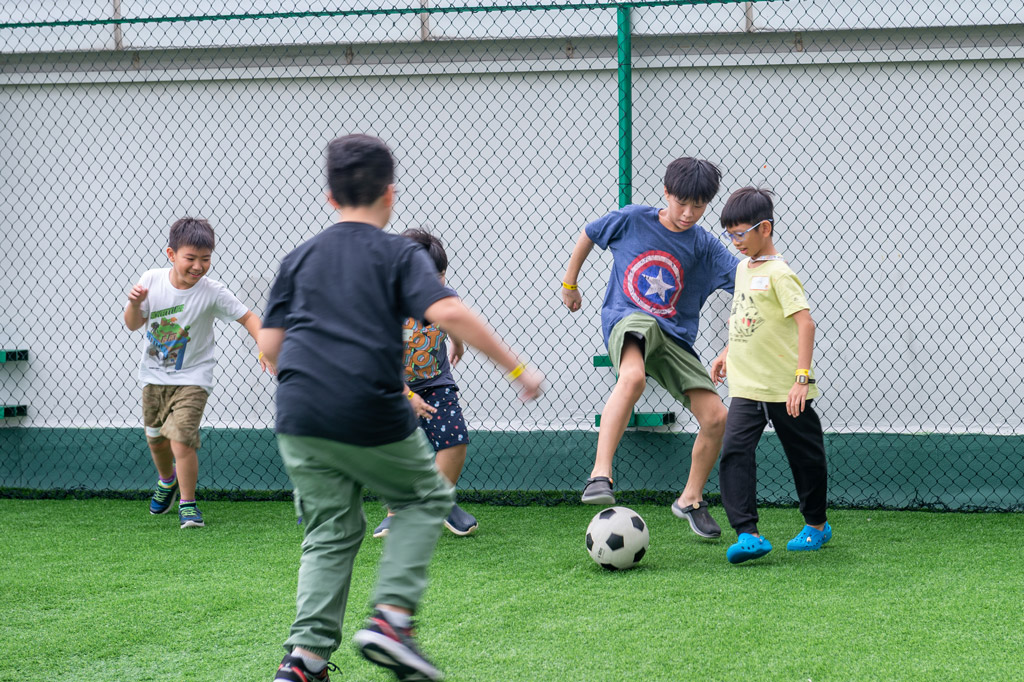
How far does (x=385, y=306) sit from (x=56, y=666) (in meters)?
1.55

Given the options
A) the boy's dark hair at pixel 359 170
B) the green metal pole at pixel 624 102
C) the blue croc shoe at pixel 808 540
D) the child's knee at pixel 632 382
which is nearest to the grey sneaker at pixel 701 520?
the blue croc shoe at pixel 808 540

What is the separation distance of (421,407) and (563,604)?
126cm

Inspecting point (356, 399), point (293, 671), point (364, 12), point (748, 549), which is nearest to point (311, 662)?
point (293, 671)

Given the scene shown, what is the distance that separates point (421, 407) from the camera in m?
4.66

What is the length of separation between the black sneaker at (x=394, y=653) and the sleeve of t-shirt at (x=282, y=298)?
82cm

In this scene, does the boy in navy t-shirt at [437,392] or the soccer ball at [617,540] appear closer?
the soccer ball at [617,540]

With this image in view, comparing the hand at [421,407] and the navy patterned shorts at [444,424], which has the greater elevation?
the hand at [421,407]

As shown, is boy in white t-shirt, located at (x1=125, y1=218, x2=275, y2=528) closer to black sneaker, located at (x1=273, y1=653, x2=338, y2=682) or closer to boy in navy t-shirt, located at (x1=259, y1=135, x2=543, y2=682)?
boy in navy t-shirt, located at (x1=259, y1=135, x2=543, y2=682)

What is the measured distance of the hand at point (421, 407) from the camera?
4.62m

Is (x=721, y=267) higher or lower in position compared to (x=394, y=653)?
higher

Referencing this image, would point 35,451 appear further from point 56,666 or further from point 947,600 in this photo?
point 947,600

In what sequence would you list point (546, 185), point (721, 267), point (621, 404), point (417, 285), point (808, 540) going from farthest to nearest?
point (546, 185) → point (721, 267) → point (808, 540) → point (621, 404) → point (417, 285)

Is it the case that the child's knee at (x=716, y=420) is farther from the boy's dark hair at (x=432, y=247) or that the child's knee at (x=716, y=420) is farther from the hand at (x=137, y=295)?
the hand at (x=137, y=295)

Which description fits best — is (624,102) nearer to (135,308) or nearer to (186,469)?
(135,308)
